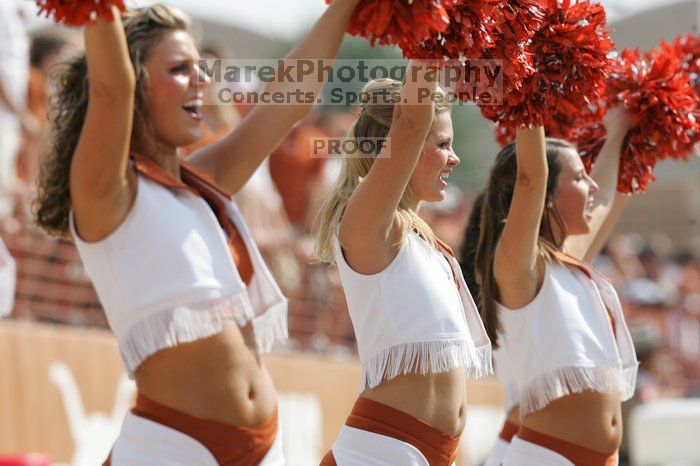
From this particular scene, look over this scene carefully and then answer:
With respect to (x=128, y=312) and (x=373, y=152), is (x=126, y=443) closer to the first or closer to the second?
(x=128, y=312)

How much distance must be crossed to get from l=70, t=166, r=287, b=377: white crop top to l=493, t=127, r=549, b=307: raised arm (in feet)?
3.23

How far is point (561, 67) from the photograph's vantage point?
9.36 ft

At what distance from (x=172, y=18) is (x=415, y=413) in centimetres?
114

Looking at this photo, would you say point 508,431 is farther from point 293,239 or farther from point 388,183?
point 293,239

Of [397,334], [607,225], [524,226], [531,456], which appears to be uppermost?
[524,226]

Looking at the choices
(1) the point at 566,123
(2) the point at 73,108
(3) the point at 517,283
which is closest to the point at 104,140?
(2) the point at 73,108

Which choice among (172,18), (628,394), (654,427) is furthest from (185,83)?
(654,427)

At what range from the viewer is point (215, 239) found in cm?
255

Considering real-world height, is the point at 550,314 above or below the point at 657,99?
below

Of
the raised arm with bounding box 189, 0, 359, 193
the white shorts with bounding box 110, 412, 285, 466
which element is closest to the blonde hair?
the raised arm with bounding box 189, 0, 359, 193

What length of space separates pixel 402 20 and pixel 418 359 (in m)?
0.87

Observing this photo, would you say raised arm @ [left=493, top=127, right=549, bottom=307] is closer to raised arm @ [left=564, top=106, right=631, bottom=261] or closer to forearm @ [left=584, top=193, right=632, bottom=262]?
raised arm @ [left=564, top=106, right=631, bottom=261]

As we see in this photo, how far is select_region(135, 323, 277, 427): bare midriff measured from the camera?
2428 millimetres

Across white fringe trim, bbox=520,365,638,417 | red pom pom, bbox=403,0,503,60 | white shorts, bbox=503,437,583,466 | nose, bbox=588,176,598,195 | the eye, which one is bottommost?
white shorts, bbox=503,437,583,466
